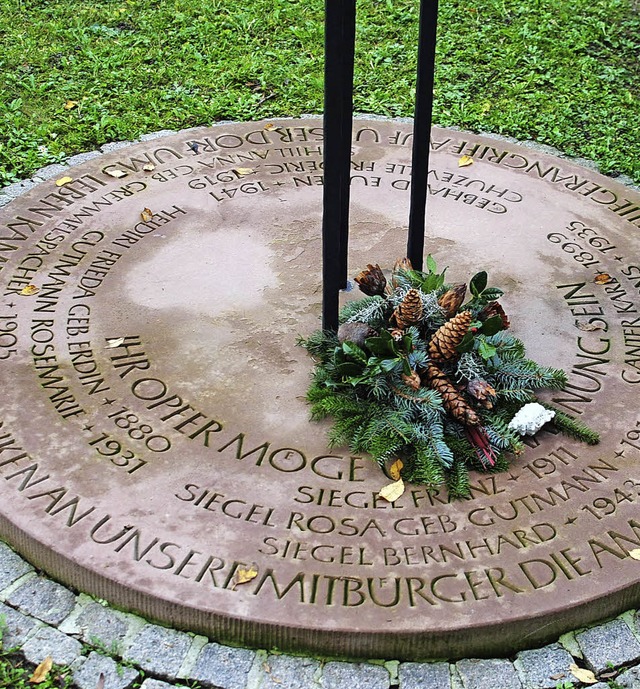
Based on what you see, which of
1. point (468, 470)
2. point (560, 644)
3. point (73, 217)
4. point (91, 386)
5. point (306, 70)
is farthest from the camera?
point (306, 70)

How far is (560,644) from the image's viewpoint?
9.44 ft

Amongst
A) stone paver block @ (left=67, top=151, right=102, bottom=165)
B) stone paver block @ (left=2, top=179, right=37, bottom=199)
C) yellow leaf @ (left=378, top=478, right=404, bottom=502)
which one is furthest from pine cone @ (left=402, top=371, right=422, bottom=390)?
stone paver block @ (left=67, top=151, right=102, bottom=165)

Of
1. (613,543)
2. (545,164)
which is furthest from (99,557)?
(545,164)

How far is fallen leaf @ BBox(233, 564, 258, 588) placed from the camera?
9.37 ft

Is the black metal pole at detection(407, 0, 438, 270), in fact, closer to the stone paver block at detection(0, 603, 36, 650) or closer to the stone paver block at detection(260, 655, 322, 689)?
the stone paver block at detection(260, 655, 322, 689)

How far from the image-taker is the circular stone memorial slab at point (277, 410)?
285 centimetres

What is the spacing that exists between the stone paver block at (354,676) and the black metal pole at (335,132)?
138 cm

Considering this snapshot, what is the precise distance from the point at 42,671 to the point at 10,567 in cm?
45

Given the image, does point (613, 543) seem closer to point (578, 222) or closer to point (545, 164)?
point (578, 222)

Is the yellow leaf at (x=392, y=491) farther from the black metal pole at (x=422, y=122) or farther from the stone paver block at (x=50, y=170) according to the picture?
the stone paver block at (x=50, y=170)

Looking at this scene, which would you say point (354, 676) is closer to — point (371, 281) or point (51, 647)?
point (51, 647)

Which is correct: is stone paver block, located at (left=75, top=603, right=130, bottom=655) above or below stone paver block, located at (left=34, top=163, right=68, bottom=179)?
below

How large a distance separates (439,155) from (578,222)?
98 centimetres

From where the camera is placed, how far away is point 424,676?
2.77m
